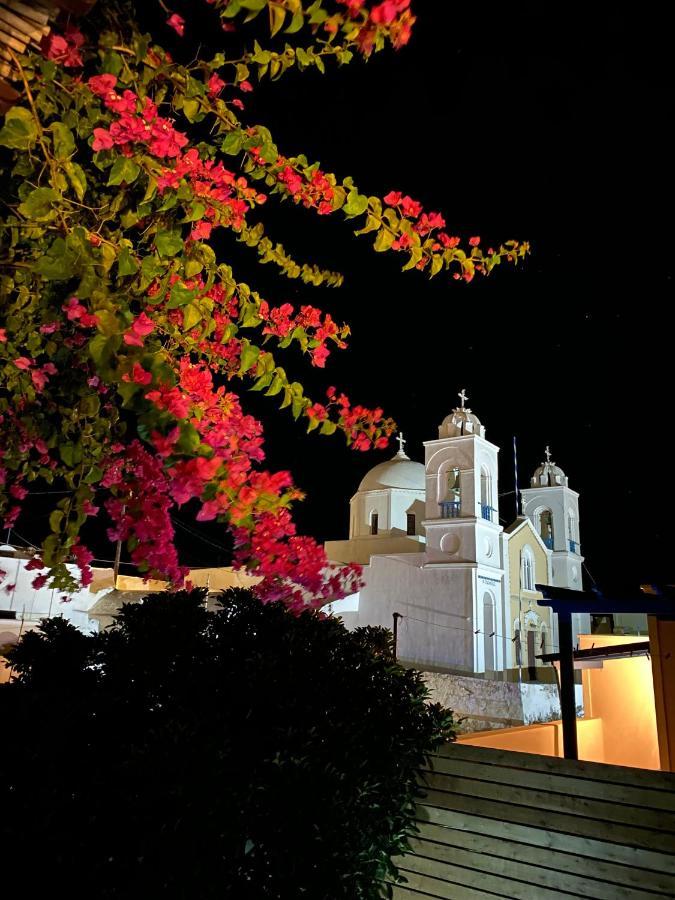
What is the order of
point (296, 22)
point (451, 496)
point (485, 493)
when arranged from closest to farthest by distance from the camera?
point (296, 22)
point (451, 496)
point (485, 493)

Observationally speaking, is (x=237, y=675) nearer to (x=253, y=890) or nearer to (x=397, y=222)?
(x=253, y=890)

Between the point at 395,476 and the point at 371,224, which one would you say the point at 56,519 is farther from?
the point at 395,476

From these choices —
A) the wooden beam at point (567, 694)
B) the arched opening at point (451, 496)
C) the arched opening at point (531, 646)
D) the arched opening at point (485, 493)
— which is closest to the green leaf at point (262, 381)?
the wooden beam at point (567, 694)

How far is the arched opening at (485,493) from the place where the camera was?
23058 mm

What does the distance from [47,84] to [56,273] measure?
1197 mm

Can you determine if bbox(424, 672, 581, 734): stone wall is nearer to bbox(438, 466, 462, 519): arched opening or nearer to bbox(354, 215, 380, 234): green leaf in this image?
bbox(438, 466, 462, 519): arched opening

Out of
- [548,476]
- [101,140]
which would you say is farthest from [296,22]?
[548,476]

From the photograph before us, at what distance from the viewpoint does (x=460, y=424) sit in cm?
2358

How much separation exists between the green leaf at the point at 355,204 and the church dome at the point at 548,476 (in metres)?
27.7

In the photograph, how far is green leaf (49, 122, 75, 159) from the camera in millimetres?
2652

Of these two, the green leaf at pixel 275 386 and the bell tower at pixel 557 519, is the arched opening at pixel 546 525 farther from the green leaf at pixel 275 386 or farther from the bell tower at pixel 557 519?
the green leaf at pixel 275 386

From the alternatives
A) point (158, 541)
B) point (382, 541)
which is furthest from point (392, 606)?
point (158, 541)

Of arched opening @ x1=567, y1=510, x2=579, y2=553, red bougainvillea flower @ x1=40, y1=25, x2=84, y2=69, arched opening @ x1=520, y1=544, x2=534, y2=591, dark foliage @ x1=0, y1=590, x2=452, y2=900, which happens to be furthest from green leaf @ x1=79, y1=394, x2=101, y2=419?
arched opening @ x1=567, y1=510, x2=579, y2=553

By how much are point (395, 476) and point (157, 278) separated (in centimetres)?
2574
